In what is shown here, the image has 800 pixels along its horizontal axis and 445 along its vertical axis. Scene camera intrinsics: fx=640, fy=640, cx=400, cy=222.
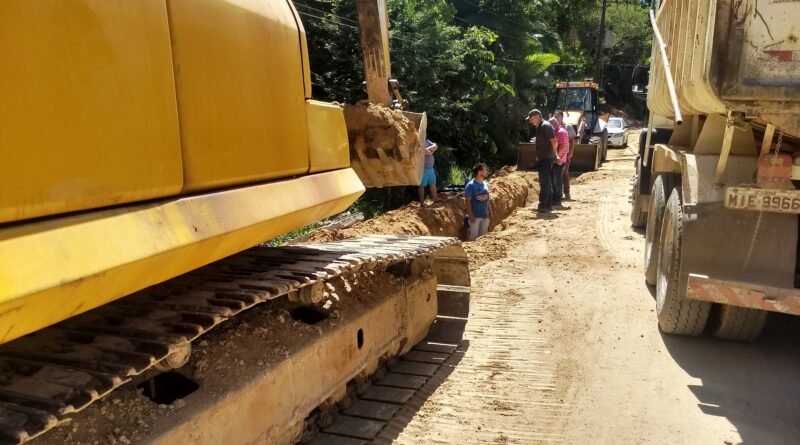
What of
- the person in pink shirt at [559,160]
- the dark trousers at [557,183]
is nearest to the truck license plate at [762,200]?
the person in pink shirt at [559,160]

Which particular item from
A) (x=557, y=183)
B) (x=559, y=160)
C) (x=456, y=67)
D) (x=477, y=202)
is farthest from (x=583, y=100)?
(x=477, y=202)

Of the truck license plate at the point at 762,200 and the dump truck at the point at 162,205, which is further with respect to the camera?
the truck license plate at the point at 762,200

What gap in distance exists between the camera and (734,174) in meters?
4.41

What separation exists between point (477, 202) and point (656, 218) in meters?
4.01

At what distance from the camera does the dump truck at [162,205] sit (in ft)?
5.47

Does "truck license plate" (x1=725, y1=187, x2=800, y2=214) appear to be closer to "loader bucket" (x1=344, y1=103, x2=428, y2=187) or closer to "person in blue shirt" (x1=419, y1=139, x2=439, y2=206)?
"loader bucket" (x1=344, y1=103, x2=428, y2=187)

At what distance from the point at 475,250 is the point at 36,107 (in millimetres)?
7069

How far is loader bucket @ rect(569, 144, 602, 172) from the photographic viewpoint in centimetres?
1780

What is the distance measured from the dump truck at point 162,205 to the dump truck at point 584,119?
1510 centimetres

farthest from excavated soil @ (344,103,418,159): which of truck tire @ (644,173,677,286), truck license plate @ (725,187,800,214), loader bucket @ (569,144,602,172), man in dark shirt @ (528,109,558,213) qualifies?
loader bucket @ (569,144,602,172)

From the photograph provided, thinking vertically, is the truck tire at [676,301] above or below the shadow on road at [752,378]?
above

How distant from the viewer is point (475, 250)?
8.42 meters

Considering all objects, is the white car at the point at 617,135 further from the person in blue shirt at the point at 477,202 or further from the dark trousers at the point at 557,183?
the person in blue shirt at the point at 477,202

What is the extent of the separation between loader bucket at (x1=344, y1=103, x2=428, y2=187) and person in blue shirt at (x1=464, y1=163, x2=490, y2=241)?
14.9 feet
